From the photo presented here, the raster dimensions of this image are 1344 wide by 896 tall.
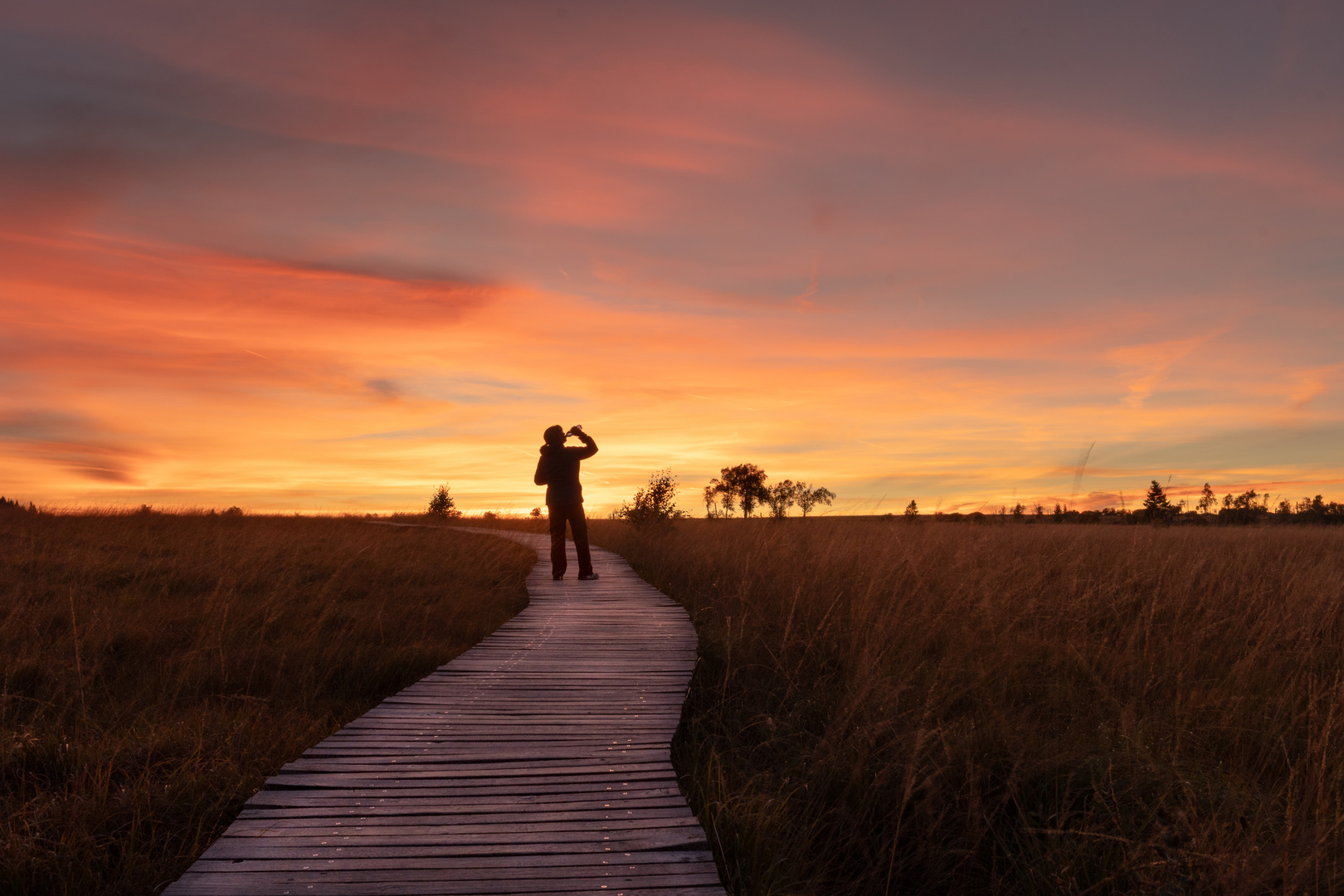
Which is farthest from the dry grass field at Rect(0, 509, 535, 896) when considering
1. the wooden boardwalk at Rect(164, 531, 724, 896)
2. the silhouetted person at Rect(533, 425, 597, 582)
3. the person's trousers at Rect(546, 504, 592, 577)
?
the silhouetted person at Rect(533, 425, 597, 582)

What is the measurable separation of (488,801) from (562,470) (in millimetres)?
7365

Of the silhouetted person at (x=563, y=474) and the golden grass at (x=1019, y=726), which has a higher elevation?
the silhouetted person at (x=563, y=474)

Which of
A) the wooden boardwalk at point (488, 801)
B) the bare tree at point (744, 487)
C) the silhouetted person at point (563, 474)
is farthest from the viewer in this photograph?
the bare tree at point (744, 487)

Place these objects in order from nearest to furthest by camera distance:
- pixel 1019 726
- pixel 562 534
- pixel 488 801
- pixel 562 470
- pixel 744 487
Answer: pixel 488 801 < pixel 1019 726 < pixel 562 470 < pixel 562 534 < pixel 744 487

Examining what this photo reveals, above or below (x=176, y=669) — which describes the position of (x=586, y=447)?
above

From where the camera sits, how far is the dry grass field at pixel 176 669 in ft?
11.6

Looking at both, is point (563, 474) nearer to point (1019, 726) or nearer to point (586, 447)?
point (586, 447)

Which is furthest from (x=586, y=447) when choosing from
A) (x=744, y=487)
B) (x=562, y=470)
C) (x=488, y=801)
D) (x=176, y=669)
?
(x=744, y=487)

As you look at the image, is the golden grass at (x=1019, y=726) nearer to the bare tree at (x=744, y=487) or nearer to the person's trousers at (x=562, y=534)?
the person's trousers at (x=562, y=534)

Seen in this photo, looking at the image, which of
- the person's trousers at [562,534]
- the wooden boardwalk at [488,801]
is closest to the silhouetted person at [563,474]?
the person's trousers at [562,534]

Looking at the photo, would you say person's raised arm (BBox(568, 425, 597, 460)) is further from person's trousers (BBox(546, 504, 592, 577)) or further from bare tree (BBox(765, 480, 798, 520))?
bare tree (BBox(765, 480, 798, 520))

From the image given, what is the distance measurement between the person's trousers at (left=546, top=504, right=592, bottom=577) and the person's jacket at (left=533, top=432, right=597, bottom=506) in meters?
0.13

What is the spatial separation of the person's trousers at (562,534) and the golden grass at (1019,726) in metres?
1.63

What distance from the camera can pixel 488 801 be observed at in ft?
11.4
